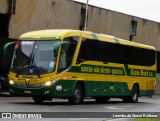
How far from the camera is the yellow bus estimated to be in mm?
23312

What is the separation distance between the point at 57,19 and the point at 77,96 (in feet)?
56.0

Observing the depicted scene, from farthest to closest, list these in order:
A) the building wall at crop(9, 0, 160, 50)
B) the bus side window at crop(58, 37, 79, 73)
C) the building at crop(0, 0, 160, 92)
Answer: the building wall at crop(9, 0, 160, 50) < the building at crop(0, 0, 160, 92) < the bus side window at crop(58, 37, 79, 73)

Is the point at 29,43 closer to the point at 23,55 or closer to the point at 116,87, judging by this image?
the point at 23,55

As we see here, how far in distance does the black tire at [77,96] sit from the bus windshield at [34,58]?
1.81 meters

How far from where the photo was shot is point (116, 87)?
93.1ft

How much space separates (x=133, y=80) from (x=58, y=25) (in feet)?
40.7

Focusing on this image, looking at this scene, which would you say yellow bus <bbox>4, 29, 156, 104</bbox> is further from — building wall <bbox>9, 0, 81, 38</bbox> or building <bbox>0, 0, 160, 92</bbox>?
building wall <bbox>9, 0, 81, 38</bbox>

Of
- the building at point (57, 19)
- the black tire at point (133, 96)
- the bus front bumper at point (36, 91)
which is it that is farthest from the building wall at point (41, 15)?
the bus front bumper at point (36, 91)

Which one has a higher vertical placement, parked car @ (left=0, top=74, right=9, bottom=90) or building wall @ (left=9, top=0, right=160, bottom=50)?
building wall @ (left=9, top=0, right=160, bottom=50)

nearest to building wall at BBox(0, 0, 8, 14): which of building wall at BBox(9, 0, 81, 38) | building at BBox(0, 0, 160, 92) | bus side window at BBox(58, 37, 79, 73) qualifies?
building at BBox(0, 0, 160, 92)

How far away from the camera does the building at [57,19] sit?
37406 millimetres

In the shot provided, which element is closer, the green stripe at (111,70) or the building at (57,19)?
the green stripe at (111,70)

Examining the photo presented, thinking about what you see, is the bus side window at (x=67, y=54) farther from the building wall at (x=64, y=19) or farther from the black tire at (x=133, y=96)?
the building wall at (x=64, y=19)

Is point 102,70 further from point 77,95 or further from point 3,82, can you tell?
point 3,82
